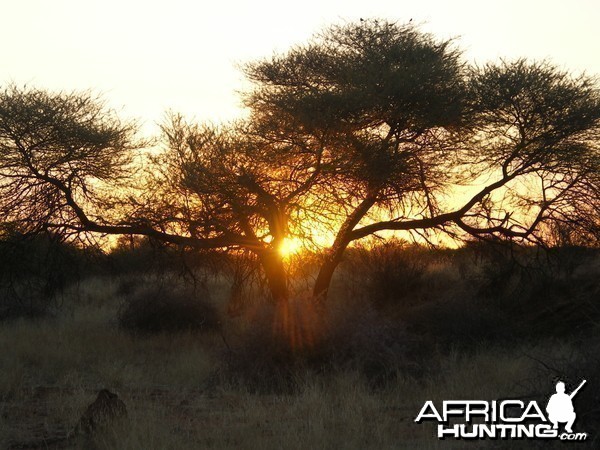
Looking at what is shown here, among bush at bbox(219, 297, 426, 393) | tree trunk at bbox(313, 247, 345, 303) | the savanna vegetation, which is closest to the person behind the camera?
bush at bbox(219, 297, 426, 393)

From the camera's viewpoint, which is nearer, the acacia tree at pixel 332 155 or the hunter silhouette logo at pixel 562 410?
the hunter silhouette logo at pixel 562 410

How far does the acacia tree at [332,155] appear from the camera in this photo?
677 inches

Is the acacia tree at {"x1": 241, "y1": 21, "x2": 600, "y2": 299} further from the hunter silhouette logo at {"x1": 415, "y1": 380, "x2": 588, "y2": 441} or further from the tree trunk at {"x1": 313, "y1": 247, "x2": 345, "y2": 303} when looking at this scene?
the hunter silhouette logo at {"x1": 415, "y1": 380, "x2": 588, "y2": 441}

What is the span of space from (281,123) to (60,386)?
7.36 meters

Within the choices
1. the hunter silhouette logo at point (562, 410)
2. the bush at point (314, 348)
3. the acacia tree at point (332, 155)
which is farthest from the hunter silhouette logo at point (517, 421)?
the acacia tree at point (332, 155)

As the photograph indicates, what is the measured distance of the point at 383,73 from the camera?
17.5 metres

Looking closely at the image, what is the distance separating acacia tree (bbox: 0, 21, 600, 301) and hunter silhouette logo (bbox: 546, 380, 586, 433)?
32.0 feet

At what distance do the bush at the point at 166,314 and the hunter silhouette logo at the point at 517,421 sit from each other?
1153 cm

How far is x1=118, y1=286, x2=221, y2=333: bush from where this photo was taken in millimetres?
20250

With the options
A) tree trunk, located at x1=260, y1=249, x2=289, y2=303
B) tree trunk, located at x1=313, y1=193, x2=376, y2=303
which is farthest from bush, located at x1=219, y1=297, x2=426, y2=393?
tree trunk, located at x1=313, y1=193, x2=376, y2=303

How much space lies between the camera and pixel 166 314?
811 inches

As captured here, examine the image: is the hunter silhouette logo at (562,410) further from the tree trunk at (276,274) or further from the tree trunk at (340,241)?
the tree trunk at (276,274)

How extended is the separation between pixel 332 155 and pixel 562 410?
35.2ft

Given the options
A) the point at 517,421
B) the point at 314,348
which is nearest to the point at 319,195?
the point at 314,348
